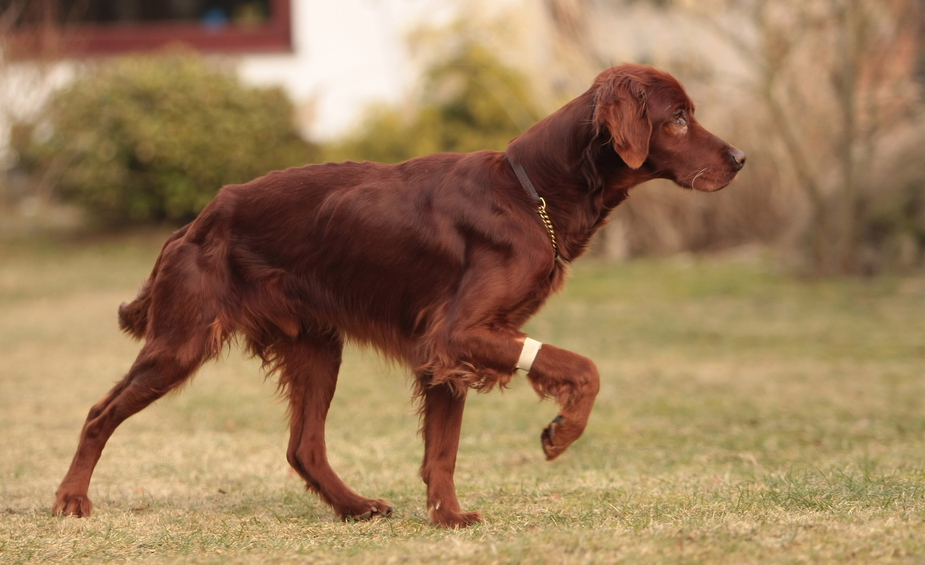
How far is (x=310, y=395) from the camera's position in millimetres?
4652

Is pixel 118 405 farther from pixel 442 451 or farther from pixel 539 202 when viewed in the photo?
pixel 539 202

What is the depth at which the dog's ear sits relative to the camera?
3.98 meters

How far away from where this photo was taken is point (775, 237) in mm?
13758

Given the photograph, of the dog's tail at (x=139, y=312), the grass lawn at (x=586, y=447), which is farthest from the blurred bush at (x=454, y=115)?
the dog's tail at (x=139, y=312)

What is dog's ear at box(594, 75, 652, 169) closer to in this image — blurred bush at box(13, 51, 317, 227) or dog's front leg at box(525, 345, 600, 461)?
dog's front leg at box(525, 345, 600, 461)

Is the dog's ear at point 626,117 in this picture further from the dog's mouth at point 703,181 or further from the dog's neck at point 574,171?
the dog's mouth at point 703,181

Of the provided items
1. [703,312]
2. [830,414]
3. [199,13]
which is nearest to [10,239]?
[199,13]

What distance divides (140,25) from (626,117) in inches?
645

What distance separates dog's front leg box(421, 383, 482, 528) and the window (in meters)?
13.9

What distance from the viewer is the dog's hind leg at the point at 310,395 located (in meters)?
4.58

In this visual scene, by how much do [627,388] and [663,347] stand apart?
60.3 inches

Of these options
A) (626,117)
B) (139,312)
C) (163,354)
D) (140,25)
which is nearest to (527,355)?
(626,117)

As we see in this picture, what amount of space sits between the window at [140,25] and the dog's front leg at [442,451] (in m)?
13.9

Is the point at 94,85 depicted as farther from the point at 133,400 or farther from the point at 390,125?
the point at 133,400
